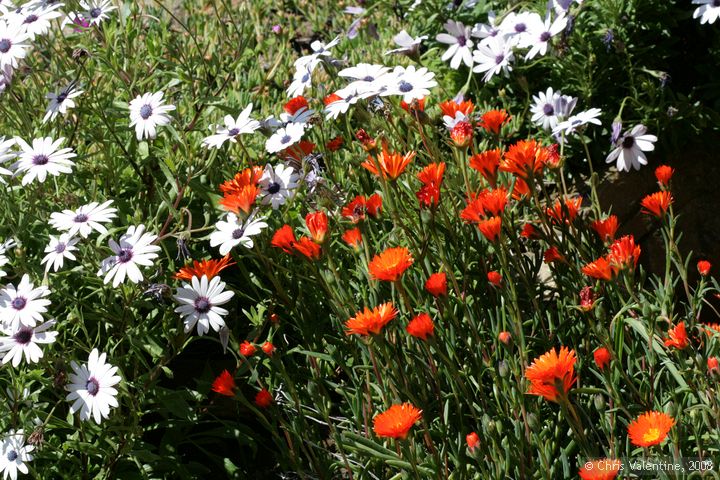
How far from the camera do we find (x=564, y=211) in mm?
2236

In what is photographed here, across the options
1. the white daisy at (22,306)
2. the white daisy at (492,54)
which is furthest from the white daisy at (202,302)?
the white daisy at (492,54)

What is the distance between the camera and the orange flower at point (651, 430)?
157 cm

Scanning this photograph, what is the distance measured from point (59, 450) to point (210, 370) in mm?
498

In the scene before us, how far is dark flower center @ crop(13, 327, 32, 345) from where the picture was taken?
210 centimetres

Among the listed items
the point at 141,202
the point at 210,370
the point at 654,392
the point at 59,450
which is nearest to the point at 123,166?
the point at 141,202

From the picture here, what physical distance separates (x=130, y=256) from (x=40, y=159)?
44cm

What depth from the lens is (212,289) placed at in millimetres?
2197

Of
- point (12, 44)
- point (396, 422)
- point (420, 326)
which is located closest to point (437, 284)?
point (420, 326)

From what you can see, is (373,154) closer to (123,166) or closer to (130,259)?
(130,259)

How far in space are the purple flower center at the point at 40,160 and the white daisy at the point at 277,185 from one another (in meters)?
0.59

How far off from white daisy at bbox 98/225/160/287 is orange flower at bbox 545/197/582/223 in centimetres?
104

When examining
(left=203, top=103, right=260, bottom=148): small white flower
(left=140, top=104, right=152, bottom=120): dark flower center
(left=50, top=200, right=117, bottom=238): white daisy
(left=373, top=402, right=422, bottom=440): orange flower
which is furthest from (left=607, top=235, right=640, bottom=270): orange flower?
(left=140, top=104, right=152, bottom=120): dark flower center

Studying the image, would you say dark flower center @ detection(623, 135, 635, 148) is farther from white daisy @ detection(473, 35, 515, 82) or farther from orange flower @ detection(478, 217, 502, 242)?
orange flower @ detection(478, 217, 502, 242)

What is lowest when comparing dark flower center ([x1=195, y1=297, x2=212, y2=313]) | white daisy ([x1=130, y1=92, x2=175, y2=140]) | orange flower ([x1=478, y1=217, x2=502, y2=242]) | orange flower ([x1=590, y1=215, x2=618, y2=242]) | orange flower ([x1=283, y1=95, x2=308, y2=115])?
Answer: orange flower ([x1=590, y1=215, x2=618, y2=242])
